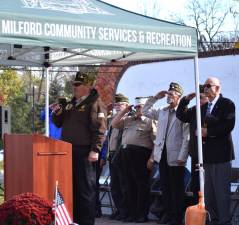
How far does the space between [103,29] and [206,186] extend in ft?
9.98

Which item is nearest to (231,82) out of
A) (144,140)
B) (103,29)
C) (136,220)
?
(144,140)

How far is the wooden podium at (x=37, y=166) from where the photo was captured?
24.3 feet

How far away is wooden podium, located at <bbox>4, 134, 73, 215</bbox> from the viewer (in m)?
7.40

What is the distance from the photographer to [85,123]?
26.9 ft

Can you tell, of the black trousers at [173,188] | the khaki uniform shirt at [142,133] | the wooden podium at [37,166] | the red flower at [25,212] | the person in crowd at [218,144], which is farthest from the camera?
the khaki uniform shirt at [142,133]

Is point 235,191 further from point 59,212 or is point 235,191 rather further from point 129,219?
point 59,212

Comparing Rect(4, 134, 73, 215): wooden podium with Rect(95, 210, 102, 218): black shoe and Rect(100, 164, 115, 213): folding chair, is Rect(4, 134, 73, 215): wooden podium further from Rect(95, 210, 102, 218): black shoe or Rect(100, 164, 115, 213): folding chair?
Rect(100, 164, 115, 213): folding chair

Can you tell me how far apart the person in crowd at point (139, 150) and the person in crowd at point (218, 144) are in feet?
4.67

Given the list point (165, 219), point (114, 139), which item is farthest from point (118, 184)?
point (165, 219)

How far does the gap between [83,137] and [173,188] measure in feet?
7.31

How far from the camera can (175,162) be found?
972 cm

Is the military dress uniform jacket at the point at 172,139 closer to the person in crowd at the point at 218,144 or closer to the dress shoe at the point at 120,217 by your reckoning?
the person in crowd at the point at 218,144

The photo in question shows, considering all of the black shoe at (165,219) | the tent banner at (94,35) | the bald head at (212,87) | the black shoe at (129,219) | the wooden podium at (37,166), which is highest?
the tent banner at (94,35)

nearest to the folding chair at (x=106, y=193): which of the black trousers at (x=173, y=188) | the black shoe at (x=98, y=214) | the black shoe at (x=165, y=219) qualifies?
the black shoe at (x=98, y=214)
